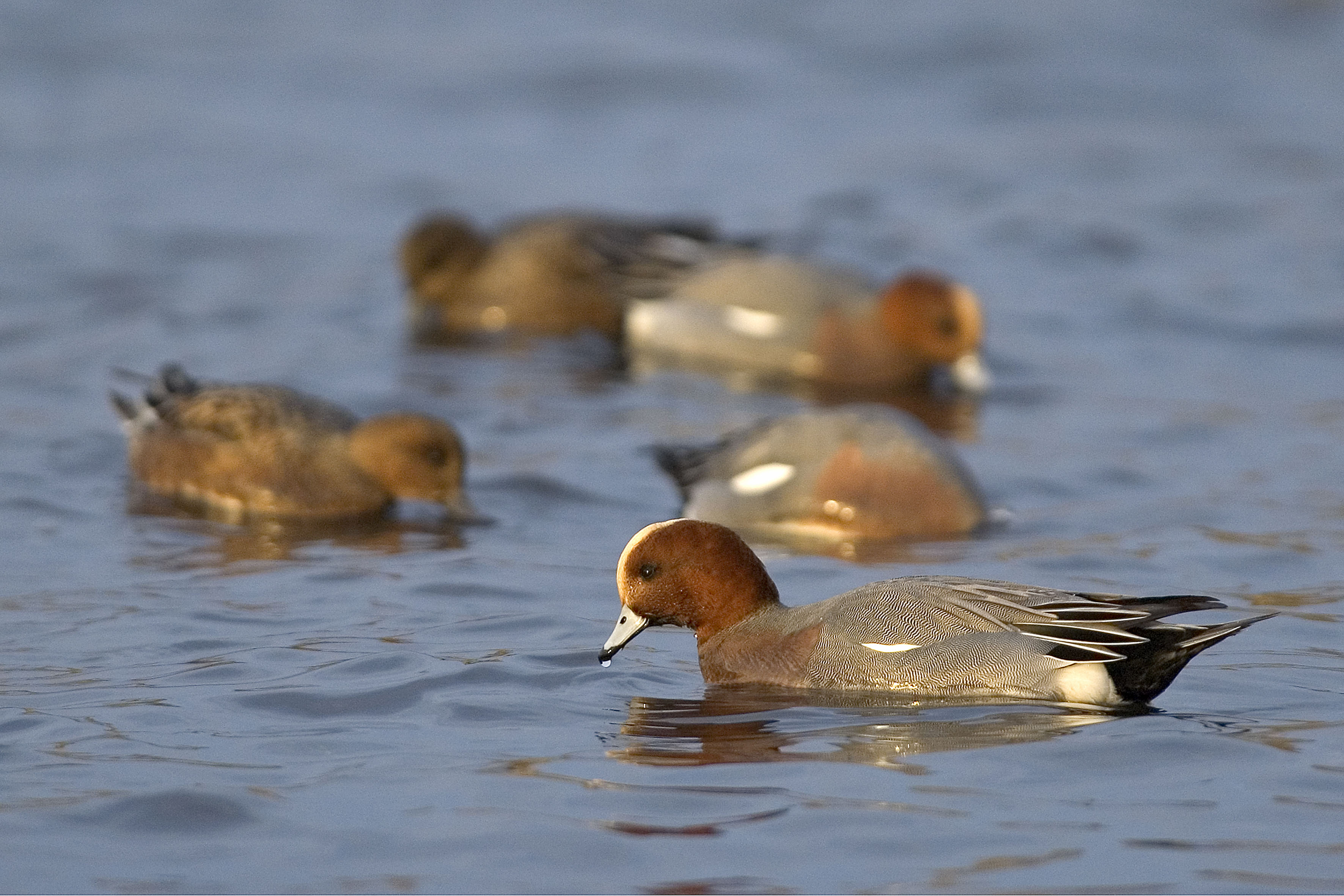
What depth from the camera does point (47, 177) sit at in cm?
1599

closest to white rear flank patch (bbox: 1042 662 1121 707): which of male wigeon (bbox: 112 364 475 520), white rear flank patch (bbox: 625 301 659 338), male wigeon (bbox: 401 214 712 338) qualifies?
male wigeon (bbox: 112 364 475 520)

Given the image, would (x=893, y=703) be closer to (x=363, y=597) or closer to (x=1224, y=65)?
(x=363, y=597)

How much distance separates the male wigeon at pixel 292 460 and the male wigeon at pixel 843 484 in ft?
3.79

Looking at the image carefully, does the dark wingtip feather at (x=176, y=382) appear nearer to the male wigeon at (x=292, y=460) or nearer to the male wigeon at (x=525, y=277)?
the male wigeon at (x=292, y=460)

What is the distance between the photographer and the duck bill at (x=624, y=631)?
20.0ft

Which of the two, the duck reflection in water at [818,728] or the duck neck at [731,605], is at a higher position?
the duck neck at [731,605]

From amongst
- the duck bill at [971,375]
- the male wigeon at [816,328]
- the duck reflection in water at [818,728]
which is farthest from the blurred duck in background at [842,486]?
the male wigeon at [816,328]

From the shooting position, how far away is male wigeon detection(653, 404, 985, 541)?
8.46 m

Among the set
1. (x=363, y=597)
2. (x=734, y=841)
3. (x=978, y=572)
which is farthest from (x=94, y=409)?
(x=734, y=841)

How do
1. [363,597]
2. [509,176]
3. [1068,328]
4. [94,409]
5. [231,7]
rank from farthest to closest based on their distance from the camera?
1. [231,7]
2. [509,176]
3. [1068,328]
4. [94,409]
5. [363,597]

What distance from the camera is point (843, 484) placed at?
27.8 feet

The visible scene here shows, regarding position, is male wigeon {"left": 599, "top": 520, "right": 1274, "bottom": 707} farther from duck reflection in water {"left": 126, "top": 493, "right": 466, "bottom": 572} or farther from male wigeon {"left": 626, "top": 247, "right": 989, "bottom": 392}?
male wigeon {"left": 626, "top": 247, "right": 989, "bottom": 392}

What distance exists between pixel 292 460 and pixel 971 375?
4373 mm

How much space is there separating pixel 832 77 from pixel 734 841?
15.9m
